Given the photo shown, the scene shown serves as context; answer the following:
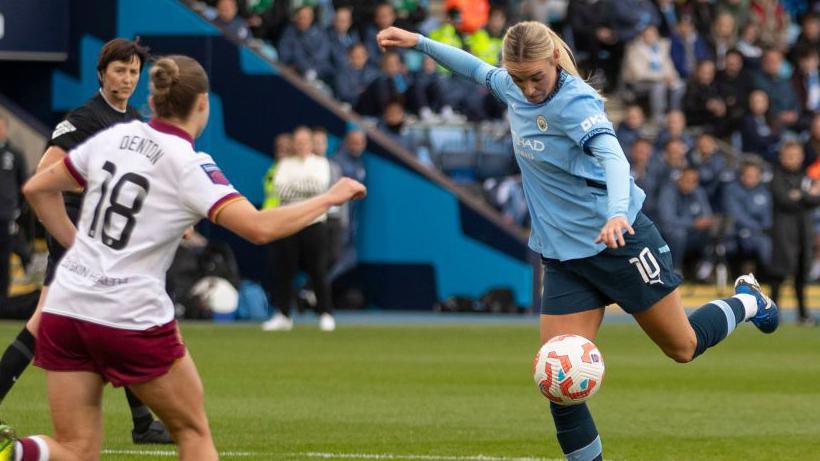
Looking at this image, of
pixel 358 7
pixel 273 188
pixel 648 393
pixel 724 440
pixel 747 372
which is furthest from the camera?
pixel 358 7

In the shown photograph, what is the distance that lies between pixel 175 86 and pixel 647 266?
2.63m

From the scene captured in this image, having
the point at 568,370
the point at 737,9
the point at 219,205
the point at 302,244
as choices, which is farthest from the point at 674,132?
the point at 219,205

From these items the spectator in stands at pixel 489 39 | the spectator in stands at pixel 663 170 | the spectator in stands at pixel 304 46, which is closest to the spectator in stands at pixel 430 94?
the spectator in stands at pixel 489 39

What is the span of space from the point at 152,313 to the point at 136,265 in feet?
0.59


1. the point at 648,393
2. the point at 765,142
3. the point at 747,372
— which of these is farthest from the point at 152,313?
the point at 765,142

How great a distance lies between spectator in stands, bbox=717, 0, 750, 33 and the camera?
30125 millimetres

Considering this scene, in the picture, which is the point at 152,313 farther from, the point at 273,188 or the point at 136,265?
the point at 273,188

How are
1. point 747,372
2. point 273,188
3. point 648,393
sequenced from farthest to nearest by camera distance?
point 273,188 → point 747,372 → point 648,393

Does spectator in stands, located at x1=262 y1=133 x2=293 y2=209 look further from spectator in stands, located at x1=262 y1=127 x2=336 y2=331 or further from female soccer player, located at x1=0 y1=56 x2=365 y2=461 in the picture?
female soccer player, located at x1=0 y1=56 x2=365 y2=461

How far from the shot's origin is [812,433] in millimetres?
10203

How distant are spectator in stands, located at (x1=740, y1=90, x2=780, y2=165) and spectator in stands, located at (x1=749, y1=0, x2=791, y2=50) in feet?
10.0

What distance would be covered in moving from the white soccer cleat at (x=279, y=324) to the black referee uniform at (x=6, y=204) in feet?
10.3

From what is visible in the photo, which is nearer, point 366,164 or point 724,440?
point 724,440

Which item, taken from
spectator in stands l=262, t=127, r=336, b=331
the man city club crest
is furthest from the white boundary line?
spectator in stands l=262, t=127, r=336, b=331
